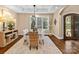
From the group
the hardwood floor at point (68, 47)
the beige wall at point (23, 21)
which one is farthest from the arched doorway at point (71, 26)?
the beige wall at point (23, 21)

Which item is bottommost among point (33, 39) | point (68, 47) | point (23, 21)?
point (68, 47)

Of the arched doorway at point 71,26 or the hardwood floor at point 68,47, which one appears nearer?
the hardwood floor at point 68,47

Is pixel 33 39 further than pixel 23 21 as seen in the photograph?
No

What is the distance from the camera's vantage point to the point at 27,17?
13.3m

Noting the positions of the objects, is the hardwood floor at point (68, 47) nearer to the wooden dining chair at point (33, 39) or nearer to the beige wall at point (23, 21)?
the wooden dining chair at point (33, 39)

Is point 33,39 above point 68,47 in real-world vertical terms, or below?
above

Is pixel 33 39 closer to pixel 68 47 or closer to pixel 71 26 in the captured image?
pixel 68 47

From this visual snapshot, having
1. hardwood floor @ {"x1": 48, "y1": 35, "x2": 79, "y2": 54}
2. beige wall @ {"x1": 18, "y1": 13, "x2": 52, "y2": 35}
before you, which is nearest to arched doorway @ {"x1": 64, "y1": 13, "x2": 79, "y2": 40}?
hardwood floor @ {"x1": 48, "y1": 35, "x2": 79, "y2": 54}

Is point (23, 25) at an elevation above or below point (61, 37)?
above

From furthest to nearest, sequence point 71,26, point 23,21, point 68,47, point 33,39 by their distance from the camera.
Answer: point 23,21 → point 71,26 → point 68,47 → point 33,39

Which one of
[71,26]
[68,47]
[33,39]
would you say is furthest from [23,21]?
[68,47]
